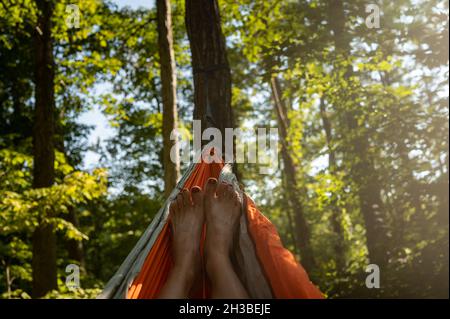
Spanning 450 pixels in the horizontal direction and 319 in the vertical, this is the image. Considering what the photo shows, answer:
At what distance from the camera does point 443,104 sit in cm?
432

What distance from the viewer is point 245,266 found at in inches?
60.6

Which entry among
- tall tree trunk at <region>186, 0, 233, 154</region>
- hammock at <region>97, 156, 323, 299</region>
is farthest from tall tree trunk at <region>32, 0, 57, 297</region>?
hammock at <region>97, 156, 323, 299</region>

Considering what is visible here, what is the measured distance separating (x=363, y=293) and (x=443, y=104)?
2.33m

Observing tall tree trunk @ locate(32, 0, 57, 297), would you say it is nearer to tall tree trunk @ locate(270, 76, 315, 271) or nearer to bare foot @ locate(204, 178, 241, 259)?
bare foot @ locate(204, 178, 241, 259)

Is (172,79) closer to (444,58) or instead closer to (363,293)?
(444,58)

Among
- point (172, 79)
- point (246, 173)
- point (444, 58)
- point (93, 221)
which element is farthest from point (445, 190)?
point (93, 221)

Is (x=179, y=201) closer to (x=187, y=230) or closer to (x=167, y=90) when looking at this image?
(x=187, y=230)

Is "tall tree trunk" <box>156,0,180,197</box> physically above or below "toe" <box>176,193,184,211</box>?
above

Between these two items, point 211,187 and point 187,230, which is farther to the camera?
point 211,187

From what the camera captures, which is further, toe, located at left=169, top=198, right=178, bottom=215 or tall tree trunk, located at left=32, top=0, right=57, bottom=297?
tall tree trunk, located at left=32, top=0, right=57, bottom=297

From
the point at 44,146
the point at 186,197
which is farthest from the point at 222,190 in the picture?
the point at 44,146

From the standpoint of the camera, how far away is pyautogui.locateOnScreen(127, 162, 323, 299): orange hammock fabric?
127 centimetres

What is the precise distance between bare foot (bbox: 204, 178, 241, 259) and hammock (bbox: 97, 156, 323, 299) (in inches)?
2.0

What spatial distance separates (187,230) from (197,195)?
268 millimetres
